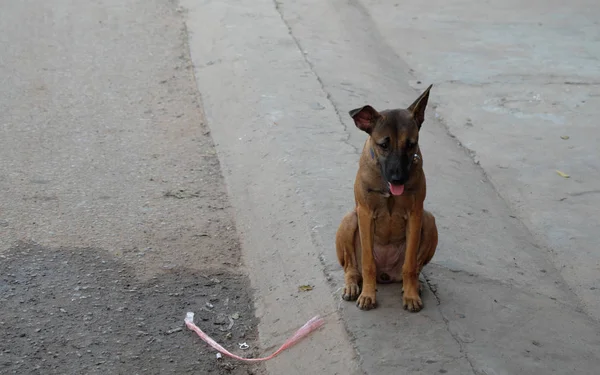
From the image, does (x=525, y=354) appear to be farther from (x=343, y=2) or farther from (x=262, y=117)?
(x=343, y=2)

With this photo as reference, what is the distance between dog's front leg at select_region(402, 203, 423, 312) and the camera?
4.41 metres

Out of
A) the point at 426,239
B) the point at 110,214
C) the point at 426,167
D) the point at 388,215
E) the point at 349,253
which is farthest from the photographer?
the point at 426,167

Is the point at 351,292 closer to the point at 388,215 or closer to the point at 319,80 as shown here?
the point at 388,215

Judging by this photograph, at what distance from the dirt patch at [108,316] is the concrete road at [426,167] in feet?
0.86

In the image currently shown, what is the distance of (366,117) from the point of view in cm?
429

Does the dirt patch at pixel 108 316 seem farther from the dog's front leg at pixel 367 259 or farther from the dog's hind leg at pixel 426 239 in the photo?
the dog's hind leg at pixel 426 239

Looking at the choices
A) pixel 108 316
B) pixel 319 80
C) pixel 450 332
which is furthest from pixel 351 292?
pixel 319 80

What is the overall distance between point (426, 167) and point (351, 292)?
7.08 ft

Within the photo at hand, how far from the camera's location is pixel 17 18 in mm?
10578

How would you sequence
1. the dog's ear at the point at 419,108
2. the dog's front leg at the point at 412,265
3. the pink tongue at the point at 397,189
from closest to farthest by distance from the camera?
1. the pink tongue at the point at 397,189
2. the dog's ear at the point at 419,108
3. the dog's front leg at the point at 412,265

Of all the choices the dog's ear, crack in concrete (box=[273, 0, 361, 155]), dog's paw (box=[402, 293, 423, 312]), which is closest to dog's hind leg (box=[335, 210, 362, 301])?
dog's paw (box=[402, 293, 423, 312])

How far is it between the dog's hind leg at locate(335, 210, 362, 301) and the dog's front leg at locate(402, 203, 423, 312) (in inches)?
11.2

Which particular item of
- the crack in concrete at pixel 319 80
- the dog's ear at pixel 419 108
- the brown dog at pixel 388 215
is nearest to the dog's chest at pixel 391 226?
the brown dog at pixel 388 215

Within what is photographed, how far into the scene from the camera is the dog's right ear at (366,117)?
13.9 feet
